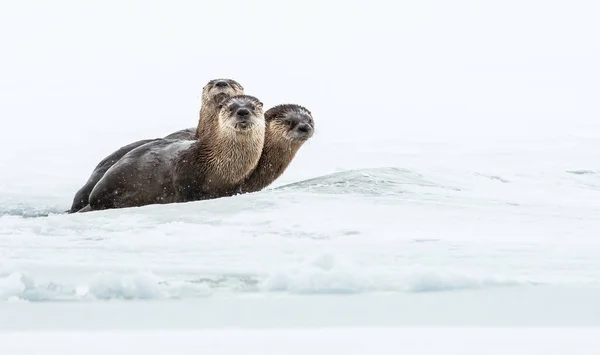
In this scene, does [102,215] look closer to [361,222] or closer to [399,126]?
[361,222]

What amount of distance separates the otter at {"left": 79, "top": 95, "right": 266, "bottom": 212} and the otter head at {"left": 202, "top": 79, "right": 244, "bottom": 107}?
1.39 ft

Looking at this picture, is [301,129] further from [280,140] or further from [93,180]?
[93,180]

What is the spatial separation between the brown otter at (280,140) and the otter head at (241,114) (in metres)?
0.31

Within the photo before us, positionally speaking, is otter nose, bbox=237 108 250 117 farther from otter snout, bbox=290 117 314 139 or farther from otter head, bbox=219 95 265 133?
otter snout, bbox=290 117 314 139

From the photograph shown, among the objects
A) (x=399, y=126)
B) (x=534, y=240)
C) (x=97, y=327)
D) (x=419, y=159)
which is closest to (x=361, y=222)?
(x=534, y=240)

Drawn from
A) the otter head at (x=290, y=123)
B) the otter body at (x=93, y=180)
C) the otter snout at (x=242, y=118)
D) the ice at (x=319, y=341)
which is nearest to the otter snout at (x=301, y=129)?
the otter head at (x=290, y=123)

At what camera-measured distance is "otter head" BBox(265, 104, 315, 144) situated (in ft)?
22.5

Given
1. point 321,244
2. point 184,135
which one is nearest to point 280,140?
point 184,135

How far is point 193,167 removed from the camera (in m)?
6.40

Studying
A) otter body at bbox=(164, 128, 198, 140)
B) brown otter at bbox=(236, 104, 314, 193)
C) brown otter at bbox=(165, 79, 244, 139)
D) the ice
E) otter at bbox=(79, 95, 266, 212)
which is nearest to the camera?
the ice

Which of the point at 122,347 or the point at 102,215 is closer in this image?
the point at 122,347

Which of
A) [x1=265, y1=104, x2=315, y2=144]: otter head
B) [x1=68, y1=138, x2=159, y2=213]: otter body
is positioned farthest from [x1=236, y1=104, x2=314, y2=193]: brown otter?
[x1=68, y1=138, x2=159, y2=213]: otter body

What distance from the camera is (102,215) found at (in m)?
5.34

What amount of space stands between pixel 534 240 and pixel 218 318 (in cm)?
192
